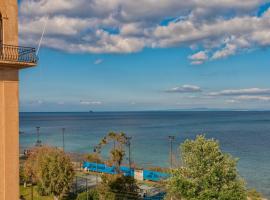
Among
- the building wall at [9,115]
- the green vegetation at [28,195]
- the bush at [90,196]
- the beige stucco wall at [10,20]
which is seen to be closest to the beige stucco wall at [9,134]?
the building wall at [9,115]

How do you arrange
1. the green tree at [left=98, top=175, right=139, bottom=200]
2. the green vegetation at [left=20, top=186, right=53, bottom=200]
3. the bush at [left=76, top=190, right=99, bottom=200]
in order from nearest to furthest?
the green tree at [left=98, top=175, right=139, bottom=200] < the bush at [left=76, top=190, right=99, bottom=200] < the green vegetation at [left=20, top=186, right=53, bottom=200]

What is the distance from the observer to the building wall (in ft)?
48.5

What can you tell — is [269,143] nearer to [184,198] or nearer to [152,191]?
[152,191]

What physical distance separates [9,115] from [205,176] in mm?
11121

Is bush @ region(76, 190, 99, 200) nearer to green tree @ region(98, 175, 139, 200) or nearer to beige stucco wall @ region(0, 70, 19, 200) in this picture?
green tree @ region(98, 175, 139, 200)

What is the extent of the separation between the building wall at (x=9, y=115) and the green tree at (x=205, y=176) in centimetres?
976

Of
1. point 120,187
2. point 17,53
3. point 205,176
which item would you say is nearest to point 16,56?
point 17,53

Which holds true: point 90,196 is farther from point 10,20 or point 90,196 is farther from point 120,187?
point 10,20

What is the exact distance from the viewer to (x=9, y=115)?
15.1 meters

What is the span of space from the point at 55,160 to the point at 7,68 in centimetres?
2118

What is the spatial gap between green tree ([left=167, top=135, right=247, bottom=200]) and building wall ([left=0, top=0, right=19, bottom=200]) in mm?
9760

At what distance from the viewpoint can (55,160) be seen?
34.8 metres

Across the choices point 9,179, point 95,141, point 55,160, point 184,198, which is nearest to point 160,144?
point 95,141

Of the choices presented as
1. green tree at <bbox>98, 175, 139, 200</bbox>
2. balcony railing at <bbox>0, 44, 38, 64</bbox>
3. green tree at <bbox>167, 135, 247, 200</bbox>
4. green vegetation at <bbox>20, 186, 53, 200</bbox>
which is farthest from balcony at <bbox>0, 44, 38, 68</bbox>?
green vegetation at <bbox>20, 186, 53, 200</bbox>
